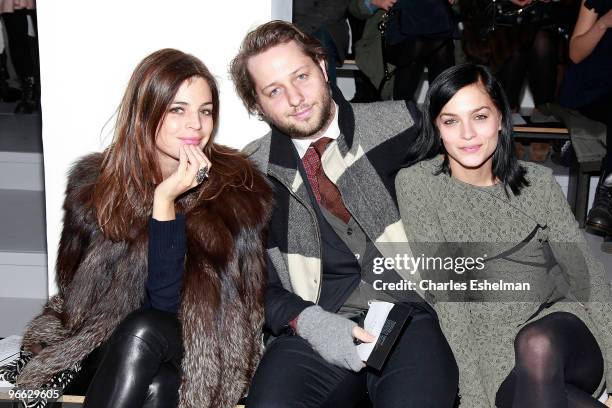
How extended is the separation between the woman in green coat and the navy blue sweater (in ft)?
2.04

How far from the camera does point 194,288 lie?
7.15ft

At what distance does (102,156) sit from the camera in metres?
2.39

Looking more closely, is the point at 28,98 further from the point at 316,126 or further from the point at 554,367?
the point at 554,367

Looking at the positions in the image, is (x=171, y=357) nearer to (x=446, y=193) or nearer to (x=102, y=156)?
(x=102, y=156)

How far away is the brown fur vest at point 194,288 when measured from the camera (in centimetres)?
216

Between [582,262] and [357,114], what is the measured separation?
0.75 meters

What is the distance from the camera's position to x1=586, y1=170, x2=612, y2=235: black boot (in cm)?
329

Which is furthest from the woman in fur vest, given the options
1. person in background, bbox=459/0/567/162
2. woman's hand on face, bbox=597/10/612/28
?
person in background, bbox=459/0/567/162

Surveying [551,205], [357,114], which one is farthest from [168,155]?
[551,205]

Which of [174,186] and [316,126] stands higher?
[316,126]

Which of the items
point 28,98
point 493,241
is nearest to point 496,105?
point 493,241

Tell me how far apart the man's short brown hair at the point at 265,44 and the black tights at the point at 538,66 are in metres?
2.27

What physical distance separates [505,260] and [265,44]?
35.4 inches

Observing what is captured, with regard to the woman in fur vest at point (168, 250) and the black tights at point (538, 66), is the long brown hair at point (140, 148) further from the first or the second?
the black tights at point (538, 66)
